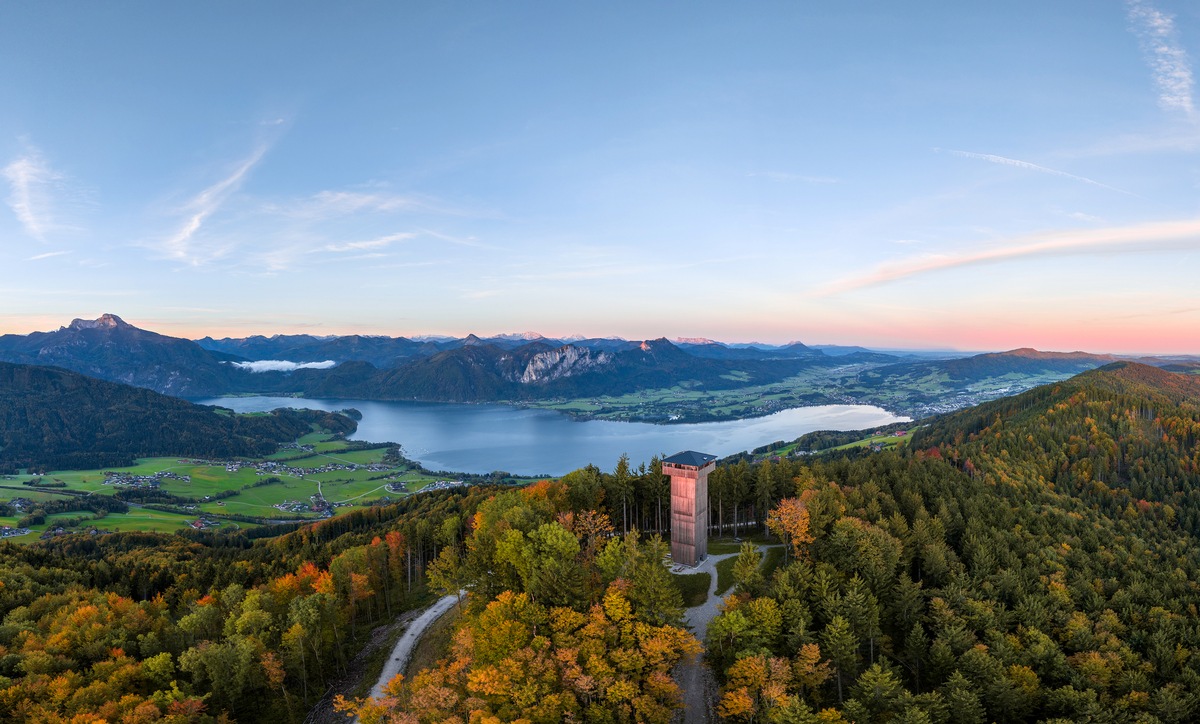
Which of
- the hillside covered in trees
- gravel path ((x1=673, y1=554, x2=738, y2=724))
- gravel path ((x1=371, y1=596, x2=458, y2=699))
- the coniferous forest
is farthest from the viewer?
gravel path ((x1=371, y1=596, x2=458, y2=699))

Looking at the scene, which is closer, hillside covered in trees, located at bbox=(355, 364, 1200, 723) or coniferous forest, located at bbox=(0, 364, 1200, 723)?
coniferous forest, located at bbox=(0, 364, 1200, 723)

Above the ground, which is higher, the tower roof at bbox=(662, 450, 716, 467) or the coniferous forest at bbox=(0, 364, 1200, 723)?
the tower roof at bbox=(662, 450, 716, 467)

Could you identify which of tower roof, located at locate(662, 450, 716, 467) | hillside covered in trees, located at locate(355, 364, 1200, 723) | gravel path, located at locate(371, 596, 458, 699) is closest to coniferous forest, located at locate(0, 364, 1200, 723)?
hillside covered in trees, located at locate(355, 364, 1200, 723)

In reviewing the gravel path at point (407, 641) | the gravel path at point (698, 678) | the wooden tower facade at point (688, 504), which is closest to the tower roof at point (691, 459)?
the wooden tower facade at point (688, 504)

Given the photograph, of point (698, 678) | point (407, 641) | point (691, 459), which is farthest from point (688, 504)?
point (407, 641)

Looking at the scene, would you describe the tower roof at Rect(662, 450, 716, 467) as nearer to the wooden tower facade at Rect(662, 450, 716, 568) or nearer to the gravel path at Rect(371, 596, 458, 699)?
the wooden tower facade at Rect(662, 450, 716, 568)

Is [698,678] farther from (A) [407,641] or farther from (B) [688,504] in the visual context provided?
(A) [407,641]

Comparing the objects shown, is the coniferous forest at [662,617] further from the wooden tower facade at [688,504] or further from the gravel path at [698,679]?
the wooden tower facade at [688,504]
